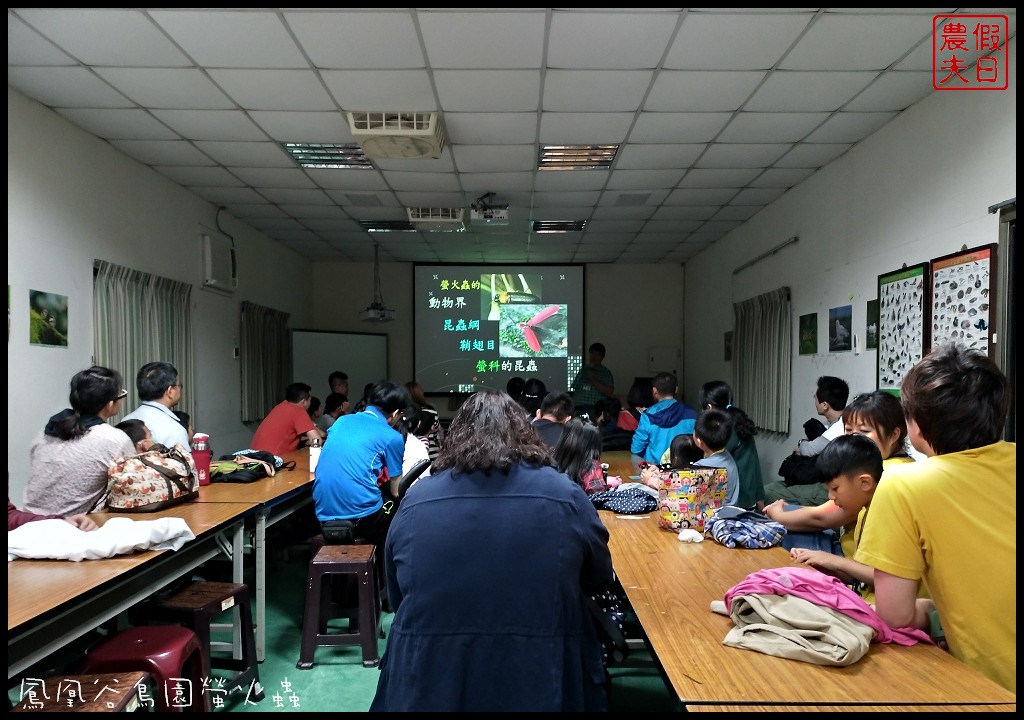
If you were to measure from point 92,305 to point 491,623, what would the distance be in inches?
161

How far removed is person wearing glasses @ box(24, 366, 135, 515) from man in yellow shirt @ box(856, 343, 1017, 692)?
3056mm

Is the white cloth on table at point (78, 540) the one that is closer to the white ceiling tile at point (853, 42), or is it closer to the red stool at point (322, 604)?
the red stool at point (322, 604)

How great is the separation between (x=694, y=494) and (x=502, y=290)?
674cm

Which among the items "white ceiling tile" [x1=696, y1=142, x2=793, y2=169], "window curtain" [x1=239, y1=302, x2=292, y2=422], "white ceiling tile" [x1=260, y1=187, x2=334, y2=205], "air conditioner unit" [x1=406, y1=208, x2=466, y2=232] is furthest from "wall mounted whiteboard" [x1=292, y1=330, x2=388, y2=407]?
"white ceiling tile" [x1=696, y1=142, x2=793, y2=169]

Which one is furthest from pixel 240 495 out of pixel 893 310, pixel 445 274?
pixel 445 274

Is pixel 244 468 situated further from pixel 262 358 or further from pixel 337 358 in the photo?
pixel 337 358

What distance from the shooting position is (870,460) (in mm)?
2053

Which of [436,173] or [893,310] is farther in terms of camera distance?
[436,173]

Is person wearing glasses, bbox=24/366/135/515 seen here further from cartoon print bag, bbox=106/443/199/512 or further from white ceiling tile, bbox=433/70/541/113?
white ceiling tile, bbox=433/70/541/113

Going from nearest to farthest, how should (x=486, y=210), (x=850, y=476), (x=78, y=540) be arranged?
(x=850, y=476) < (x=78, y=540) < (x=486, y=210)

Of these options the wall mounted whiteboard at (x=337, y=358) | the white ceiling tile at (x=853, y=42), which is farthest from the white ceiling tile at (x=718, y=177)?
the wall mounted whiteboard at (x=337, y=358)

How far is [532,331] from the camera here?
9125 millimetres

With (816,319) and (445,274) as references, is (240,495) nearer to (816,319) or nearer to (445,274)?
(816,319)

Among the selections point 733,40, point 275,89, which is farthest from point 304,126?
point 733,40
